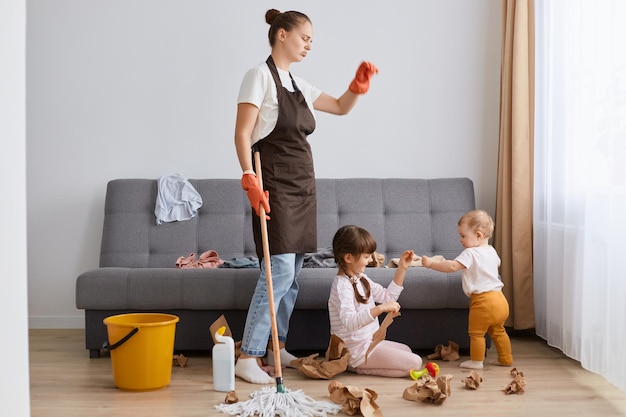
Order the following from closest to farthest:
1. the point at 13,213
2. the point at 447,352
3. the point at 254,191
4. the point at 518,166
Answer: the point at 13,213 < the point at 254,191 < the point at 447,352 < the point at 518,166

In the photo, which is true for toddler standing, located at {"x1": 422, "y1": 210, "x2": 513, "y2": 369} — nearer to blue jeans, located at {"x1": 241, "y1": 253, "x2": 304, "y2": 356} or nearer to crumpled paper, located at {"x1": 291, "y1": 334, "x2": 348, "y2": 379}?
crumpled paper, located at {"x1": 291, "y1": 334, "x2": 348, "y2": 379}

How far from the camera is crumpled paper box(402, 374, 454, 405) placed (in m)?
2.54

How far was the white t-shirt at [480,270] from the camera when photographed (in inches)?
125

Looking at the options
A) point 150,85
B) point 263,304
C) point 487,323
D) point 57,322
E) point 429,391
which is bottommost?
point 57,322

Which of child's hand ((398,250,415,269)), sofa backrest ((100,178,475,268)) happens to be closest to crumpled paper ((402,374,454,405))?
child's hand ((398,250,415,269))

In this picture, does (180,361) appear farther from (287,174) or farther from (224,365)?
(287,174)

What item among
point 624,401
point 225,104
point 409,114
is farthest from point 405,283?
point 225,104

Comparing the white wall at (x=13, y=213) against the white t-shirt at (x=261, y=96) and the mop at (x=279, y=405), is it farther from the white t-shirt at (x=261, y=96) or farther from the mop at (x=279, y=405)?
the white t-shirt at (x=261, y=96)

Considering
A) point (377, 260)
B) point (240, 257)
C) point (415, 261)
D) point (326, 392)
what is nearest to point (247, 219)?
point (240, 257)

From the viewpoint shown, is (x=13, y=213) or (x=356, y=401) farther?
(x=356, y=401)

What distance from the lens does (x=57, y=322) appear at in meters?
4.21

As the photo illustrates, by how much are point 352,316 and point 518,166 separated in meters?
1.46

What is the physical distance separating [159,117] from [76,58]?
59 centimetres

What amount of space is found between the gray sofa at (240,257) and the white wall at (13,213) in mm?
1948
